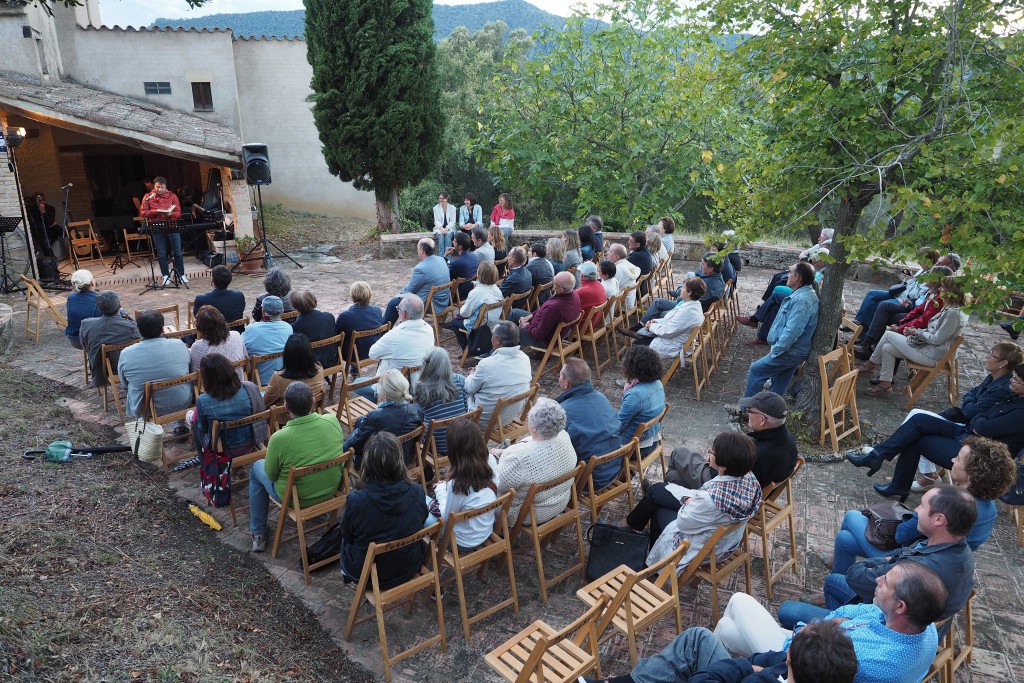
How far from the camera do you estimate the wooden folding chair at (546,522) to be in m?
3.99

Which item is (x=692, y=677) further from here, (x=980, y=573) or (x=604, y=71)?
(x=604, y=71)

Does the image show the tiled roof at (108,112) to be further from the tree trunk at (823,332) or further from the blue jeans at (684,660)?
the blue jeans at (684,660)

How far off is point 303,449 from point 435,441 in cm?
107

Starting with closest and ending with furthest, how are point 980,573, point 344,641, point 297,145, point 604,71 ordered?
point 344,641
point 980,573
point 604,71
point 297,145

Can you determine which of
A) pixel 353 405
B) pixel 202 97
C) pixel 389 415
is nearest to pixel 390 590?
pixel 389 415

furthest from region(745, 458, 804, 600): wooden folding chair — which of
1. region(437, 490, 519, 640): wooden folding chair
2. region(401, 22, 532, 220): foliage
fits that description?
region(401, 22, 532, 220): foliage

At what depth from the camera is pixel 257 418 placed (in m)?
4.74

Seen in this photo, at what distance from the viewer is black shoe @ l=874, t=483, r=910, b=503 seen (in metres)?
5.23

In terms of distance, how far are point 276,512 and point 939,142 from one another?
18.0ft

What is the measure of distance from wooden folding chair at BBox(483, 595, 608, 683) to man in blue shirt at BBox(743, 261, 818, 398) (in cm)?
389

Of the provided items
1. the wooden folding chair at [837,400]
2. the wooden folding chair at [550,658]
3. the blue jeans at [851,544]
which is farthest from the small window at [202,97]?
the blue jeans at [851,544]

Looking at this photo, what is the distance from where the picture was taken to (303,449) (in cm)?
422

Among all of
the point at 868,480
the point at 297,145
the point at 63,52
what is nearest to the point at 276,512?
the point at 868,480

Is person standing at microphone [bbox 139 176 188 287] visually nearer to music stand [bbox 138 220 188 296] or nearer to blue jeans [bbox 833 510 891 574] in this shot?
music stand [bbox 138 220 188 296]
